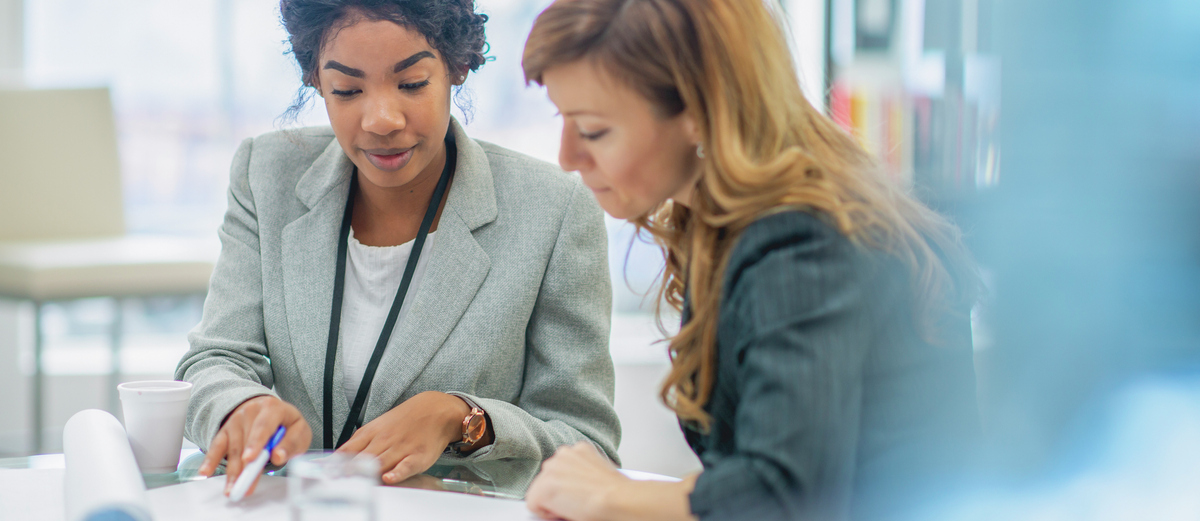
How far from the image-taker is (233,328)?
1289 mm

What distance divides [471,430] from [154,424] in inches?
13.4

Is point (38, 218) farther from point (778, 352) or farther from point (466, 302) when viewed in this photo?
point (778, 352)

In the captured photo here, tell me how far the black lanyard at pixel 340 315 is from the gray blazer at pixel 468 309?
0.04ft

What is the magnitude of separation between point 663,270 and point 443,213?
0.42 metres

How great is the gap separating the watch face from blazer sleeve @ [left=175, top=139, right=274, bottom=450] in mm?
241

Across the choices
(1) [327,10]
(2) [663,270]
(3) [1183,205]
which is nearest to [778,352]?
(2) [663,270]

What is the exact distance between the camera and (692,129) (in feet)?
2.58

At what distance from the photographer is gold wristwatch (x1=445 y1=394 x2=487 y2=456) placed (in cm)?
107

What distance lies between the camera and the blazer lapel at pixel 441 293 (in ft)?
4.03

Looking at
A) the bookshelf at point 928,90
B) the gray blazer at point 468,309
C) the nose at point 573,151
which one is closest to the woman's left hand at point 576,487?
the nose at point 573,151

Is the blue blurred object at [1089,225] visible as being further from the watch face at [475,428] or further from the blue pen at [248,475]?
the blue pen at [248,475]

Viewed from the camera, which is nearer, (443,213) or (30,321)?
(443,213)

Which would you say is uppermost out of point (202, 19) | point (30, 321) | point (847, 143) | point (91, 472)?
point (202, 19)

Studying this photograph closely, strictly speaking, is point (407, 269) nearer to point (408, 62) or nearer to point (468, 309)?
point (468, 309)
